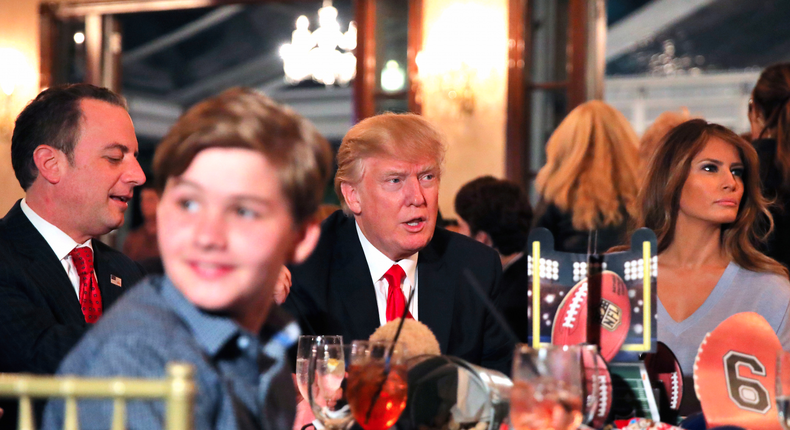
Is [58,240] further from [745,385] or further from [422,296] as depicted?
[745,385]

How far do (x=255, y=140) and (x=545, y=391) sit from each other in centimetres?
53

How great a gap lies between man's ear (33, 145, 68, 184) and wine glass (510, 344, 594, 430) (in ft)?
4.54

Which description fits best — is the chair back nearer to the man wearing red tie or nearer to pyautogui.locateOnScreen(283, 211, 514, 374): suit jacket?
the man wearing red tie

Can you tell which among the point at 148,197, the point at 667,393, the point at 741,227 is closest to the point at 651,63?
the point at 148,197

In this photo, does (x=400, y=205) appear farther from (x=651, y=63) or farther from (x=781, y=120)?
(x=651, y=63)

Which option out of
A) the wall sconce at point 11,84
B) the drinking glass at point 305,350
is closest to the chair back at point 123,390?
the drinking glass at point 305,350

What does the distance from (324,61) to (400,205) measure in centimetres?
602

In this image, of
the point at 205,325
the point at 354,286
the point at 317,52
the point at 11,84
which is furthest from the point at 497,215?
the point at 317,52

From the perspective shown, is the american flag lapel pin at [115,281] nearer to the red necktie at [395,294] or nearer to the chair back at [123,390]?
the red necktie at [395,294]

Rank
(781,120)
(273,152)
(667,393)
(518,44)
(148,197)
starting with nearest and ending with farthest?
(273,152) < (667,393) < (781,120) < (518,44) < (148,197)

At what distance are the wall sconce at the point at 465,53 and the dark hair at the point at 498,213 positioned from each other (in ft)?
7.59

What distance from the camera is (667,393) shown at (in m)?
1.57

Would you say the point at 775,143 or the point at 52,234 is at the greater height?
the point at 775,143

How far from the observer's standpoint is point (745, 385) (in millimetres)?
1463
